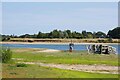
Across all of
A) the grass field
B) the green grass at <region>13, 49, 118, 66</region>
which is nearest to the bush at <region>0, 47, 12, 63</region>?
the grass field

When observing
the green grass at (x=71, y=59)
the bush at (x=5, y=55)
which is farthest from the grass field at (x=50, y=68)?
the bush at (x=5, y=55)

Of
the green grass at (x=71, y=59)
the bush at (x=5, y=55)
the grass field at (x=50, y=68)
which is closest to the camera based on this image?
the grass field at (x=50, y=68)

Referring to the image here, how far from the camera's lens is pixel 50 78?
23891mm

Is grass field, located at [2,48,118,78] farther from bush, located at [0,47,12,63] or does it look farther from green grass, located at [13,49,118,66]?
bush, located at [0,47,12,63]

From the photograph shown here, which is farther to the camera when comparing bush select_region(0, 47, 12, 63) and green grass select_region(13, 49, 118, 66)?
green grass select_region(13, 49, 118, 66)

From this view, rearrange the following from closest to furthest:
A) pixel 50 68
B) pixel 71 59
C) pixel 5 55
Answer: pixel 50 68 → pixel 5 55 → pixel 71 59

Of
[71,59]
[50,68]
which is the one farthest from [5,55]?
[71,59]

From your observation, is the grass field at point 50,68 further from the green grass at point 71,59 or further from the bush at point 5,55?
the bush at point 5,55

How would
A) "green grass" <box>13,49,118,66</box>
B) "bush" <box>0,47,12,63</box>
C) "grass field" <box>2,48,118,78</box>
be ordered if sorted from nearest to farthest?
"grass field" <box>2,48,118,78</box> < "bush" <box>0,47,12,63</box> < "green grass" <box>13,49,118,66</box>

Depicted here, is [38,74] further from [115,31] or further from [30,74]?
[115,31]

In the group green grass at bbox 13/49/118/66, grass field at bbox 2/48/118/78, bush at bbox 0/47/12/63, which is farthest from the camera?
green grass at bbox 13/49/118/66

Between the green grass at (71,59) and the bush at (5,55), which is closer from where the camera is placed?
the bush at (5,55)

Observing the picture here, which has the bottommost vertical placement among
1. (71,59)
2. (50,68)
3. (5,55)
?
(71,59)

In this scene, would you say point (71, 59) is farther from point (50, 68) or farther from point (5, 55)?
point (50, 68)
